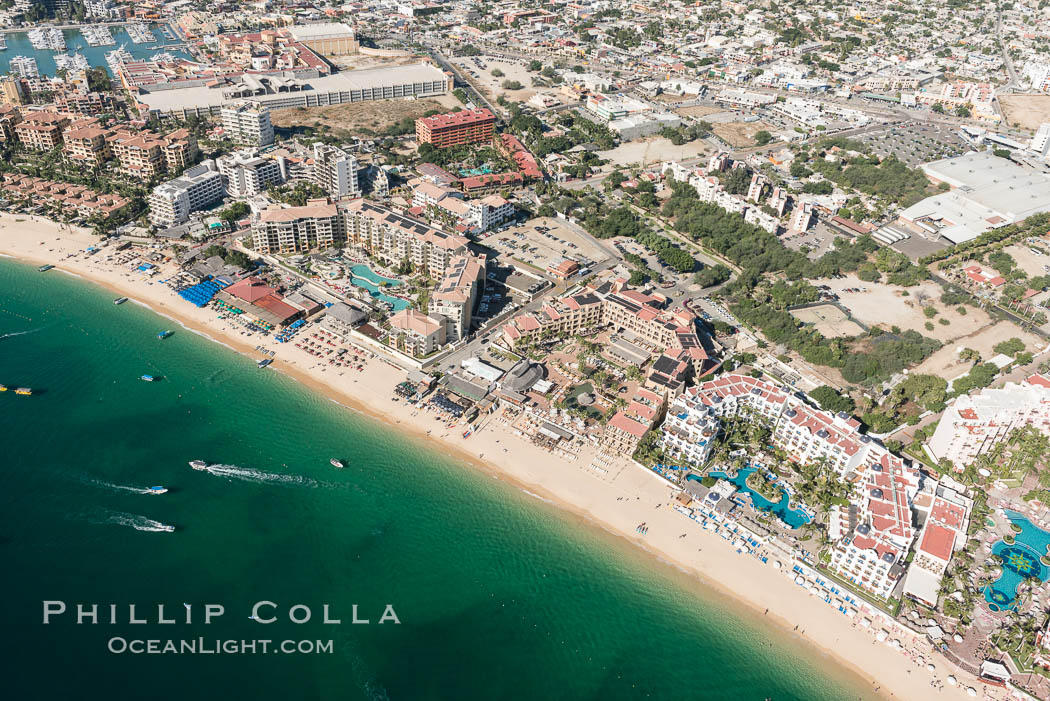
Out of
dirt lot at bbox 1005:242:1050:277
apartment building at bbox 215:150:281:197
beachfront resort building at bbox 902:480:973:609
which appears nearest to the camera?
beachfront resort building at bbox 902:480:973:609

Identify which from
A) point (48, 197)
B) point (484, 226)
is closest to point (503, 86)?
point (484, 226)

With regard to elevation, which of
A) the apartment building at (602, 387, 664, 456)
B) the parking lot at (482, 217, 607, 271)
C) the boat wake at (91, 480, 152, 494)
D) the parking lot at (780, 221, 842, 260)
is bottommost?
the boat wake at (91, 480, 152, 494)

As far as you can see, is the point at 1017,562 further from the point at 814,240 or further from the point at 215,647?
the point at 215,647

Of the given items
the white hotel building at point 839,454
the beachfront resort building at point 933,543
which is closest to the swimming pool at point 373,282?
the white hotel building at point 839,454

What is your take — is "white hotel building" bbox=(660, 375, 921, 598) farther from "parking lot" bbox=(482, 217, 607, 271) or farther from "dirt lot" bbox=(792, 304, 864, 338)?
"parking lot" bbox=(482, 217, 607, 271)

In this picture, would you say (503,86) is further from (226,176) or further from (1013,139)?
(1013,139)

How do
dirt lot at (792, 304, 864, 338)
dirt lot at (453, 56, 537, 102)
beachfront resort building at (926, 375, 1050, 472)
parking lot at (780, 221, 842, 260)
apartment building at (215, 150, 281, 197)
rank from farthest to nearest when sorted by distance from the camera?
dirt lot at (453, 56, 537, 102) → apartment building at (215, 150, 281, 197) → parking lot at (780, 221, 842, 260) → dirt lot at (792, 304, 864, 338) → beachfront resort building at (926, 375, 1050, 472)

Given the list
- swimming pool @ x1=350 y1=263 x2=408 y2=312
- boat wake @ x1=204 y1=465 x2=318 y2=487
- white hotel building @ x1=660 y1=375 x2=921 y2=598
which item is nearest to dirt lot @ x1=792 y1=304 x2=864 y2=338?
white hotel building @ x1=660 y1=375 x2=921 y2=598
